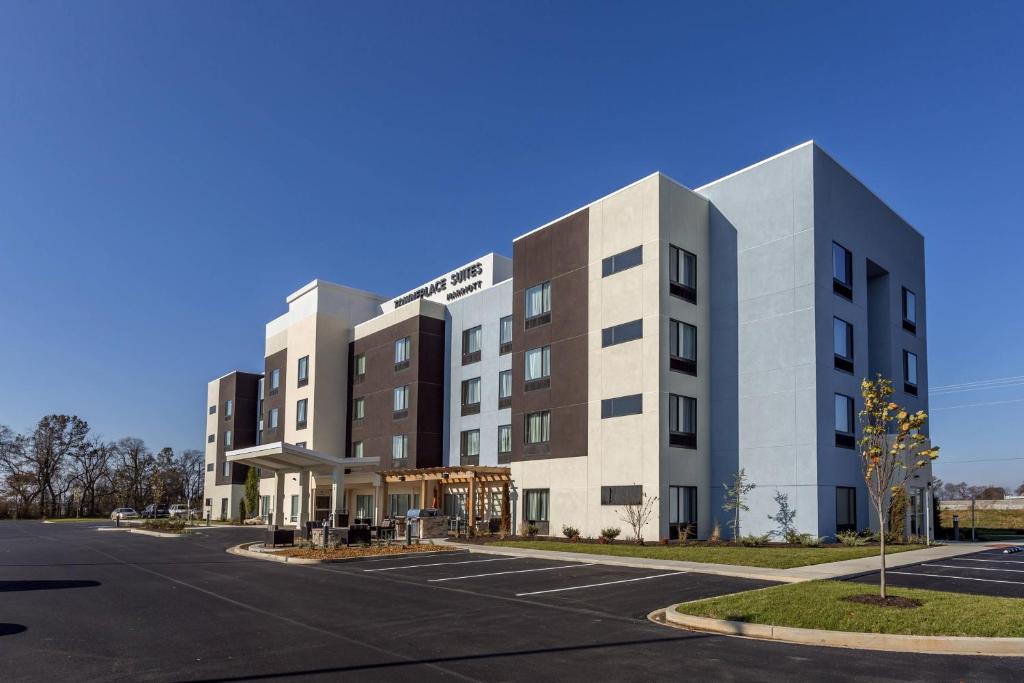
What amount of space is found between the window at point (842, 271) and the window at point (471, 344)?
63.9ft

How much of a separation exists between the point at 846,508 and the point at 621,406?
935cm

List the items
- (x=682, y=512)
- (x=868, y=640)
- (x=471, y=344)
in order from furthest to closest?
(x=471, y=344)
(x=682, y=512)
(x=868, y=640)

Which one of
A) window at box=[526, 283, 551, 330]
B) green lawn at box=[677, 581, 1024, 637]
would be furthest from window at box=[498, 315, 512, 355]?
green lawn at box=[677, 581, 1024, 637]

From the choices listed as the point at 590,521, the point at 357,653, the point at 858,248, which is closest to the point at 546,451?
the point at 590,521

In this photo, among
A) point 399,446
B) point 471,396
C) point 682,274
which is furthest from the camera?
point 399,446

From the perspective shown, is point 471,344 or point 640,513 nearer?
point 640,513

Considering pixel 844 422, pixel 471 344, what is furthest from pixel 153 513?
pixel 844 422

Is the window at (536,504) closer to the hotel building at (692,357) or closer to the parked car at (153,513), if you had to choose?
the hotel building at (692,357)

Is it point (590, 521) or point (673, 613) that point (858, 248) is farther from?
point (673, 613)

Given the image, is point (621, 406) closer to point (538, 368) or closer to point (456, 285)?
point (538, 368)

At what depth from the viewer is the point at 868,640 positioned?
10.9 metres

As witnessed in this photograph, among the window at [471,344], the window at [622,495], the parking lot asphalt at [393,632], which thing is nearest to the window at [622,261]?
the window at [622,495]

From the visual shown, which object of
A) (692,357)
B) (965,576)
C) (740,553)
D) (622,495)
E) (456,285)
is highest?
(456,285)

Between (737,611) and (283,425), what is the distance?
49.8 m
